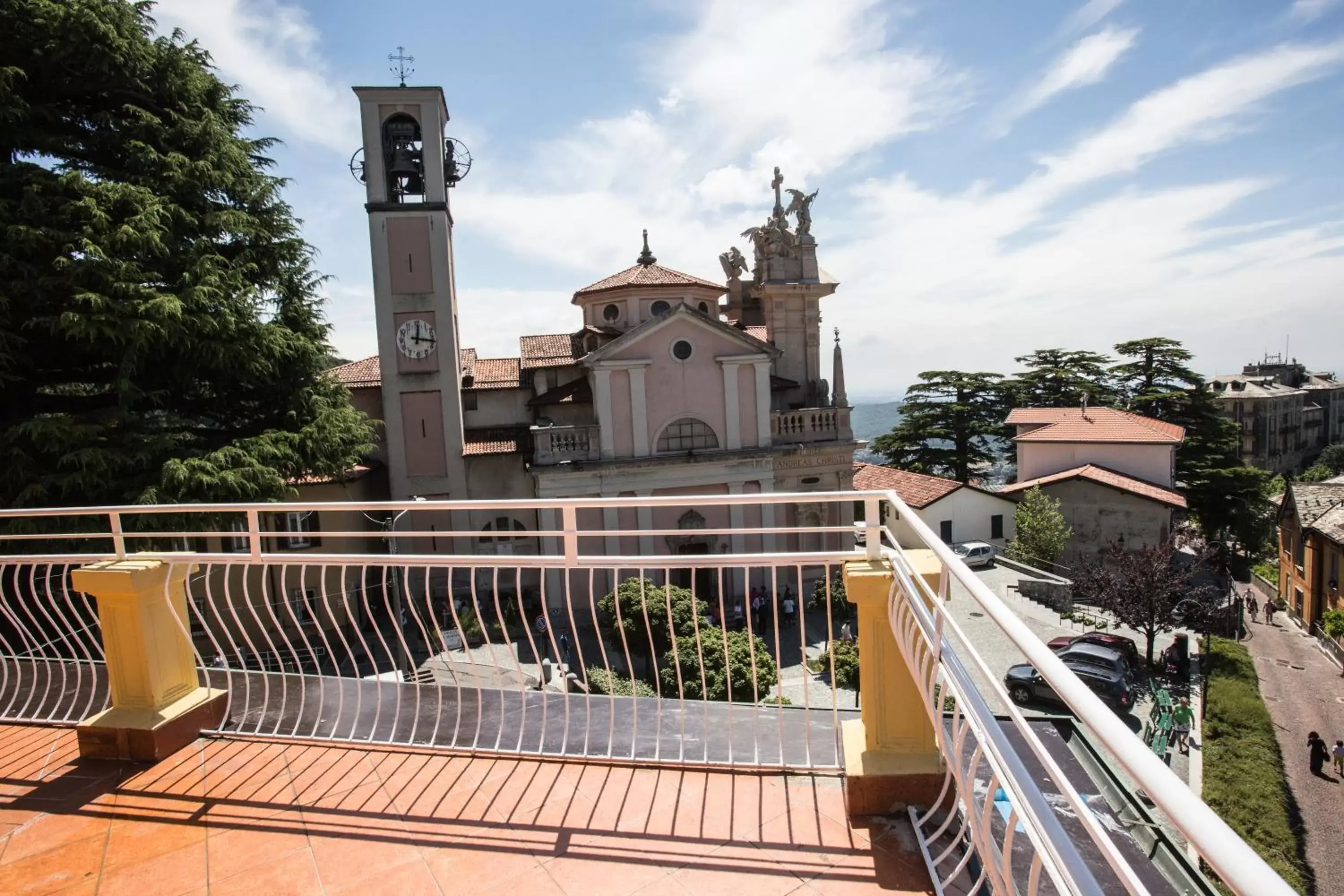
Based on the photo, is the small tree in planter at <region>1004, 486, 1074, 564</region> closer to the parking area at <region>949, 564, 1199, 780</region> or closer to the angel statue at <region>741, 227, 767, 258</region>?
the parking area at <region>949, 564, 1199, 780</region>

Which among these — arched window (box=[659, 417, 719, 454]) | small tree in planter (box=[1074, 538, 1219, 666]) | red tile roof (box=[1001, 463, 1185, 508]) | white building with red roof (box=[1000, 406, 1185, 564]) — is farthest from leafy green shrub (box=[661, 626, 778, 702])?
red tile roof (box=[1001, 463, 1185, 508])

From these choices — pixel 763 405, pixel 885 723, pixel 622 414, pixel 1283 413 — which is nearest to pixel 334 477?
pixel 622 414

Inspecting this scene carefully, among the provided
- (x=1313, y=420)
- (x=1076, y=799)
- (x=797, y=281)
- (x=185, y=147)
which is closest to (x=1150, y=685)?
→ (x=797, y=281)

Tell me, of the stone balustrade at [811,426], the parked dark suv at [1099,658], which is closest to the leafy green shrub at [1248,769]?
→ the parked dark suv at [1099,658]

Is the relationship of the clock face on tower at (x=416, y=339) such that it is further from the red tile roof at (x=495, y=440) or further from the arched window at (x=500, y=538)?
the arched window at (x=500, y=538)

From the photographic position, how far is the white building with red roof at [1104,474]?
32.4 m

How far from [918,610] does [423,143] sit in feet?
79.3

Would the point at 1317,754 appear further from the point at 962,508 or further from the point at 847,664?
the point at 962,508

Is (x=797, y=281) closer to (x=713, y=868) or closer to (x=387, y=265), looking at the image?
(x=387, y=265)

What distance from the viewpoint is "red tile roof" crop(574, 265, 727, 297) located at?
26219mm

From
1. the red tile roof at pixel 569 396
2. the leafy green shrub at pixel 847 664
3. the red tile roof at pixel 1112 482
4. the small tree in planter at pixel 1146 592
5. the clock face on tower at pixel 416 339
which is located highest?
the clock face on tower at pixel 416 339

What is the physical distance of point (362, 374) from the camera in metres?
25.6

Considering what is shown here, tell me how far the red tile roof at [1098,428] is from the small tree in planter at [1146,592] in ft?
34.1

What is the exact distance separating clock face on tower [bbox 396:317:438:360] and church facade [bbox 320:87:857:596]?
45 millimetres
